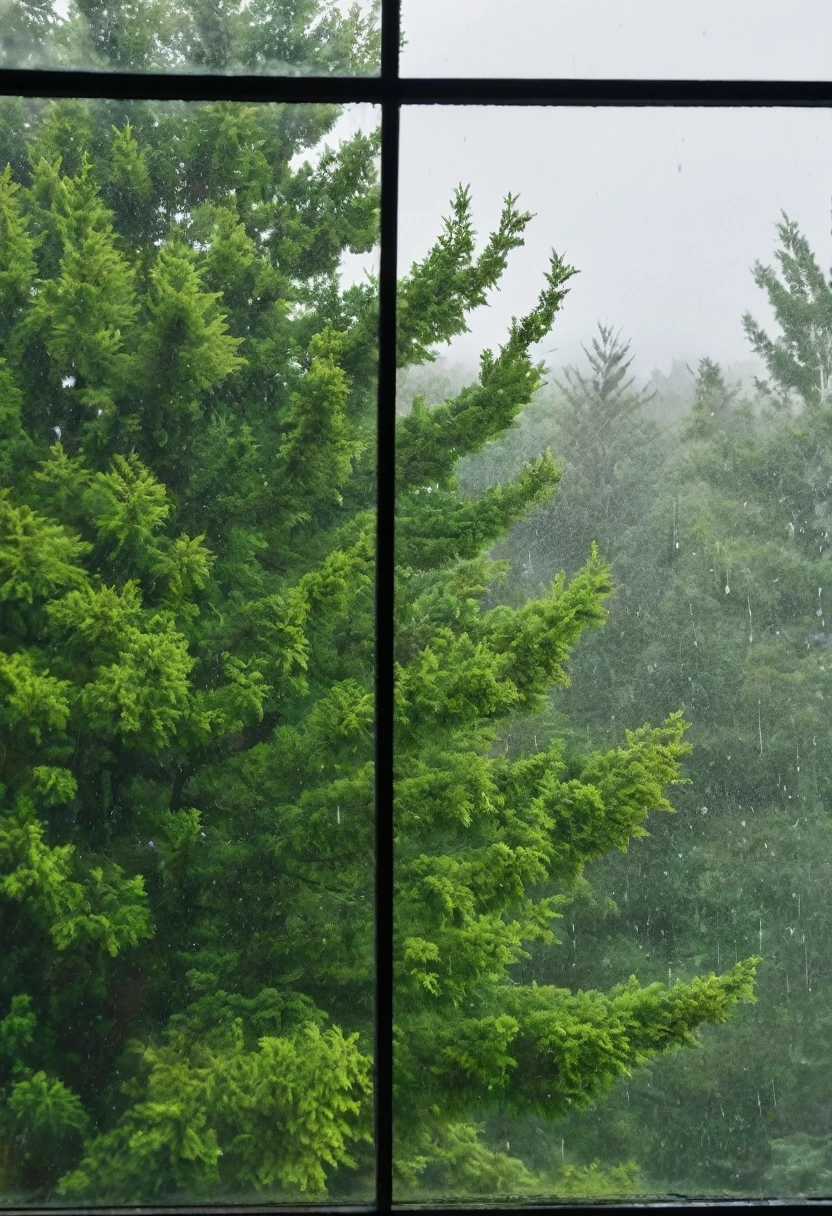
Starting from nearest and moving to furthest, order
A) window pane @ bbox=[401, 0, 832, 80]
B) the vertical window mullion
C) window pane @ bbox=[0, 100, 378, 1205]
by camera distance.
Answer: the vertical window mullion, window pane @ bbox=[401, 0, 832, 80], window pane @ bbox=[0, 100, 378, 1205]

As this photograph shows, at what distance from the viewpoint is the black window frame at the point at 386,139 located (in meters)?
1.43

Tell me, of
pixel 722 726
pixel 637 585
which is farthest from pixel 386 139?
pixel 722 726

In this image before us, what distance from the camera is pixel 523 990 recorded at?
78.3 inches

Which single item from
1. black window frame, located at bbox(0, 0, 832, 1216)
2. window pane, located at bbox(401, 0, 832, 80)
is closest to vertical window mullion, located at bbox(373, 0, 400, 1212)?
black window frame, located at bbox(0, 0, 832, 1216)

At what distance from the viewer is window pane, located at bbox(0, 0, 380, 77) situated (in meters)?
1.82

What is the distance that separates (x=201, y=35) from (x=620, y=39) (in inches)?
26.5

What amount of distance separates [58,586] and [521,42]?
121cm

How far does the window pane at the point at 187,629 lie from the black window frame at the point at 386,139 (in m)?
0.35

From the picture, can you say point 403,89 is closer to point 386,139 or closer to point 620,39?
point 386,139

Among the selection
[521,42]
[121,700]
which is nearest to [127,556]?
[121,700]

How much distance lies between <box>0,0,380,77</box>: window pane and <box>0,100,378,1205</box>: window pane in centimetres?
15

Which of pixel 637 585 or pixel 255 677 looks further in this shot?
pixel 255 677

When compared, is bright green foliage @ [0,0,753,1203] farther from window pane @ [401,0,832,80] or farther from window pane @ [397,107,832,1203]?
window pane @ [401,0,832,80]

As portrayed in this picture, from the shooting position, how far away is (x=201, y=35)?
1856mm
